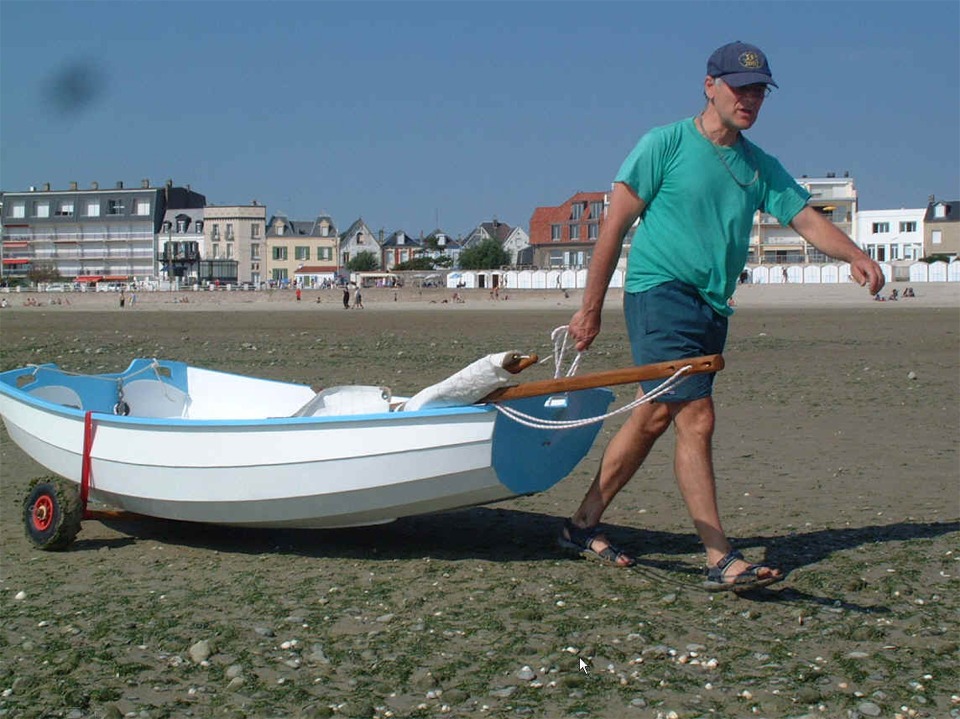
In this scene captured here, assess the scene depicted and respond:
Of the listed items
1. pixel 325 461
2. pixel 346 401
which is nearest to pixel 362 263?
pixel 346 401

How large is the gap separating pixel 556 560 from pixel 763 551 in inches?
36.3

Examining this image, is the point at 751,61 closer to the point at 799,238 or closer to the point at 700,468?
the point at 700,468

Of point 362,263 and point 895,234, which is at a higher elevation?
point 895,234

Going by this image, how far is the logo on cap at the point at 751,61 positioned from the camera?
13.7ft

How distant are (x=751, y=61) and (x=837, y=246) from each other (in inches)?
31.8

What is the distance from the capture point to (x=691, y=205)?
4.28 m

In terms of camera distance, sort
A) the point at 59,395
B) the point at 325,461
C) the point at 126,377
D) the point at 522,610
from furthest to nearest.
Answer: the point at 126,377, the point at 59,395, the point at 325,461, the point at 522,610

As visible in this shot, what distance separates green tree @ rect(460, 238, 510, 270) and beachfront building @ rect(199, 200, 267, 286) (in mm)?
20119

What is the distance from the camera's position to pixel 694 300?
431cm

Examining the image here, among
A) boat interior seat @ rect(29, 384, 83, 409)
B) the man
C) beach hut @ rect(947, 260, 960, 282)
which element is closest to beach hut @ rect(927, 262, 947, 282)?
beach hut @ rect(947, 260, 960, 282)

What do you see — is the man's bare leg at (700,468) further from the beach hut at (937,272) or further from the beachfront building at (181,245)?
the beachfront building at (181,245)

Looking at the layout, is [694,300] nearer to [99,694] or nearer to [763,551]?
[763,551]

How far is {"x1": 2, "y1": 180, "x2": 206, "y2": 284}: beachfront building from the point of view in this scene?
10800 cm

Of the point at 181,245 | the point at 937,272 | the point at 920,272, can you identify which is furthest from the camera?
the point at 181,245
